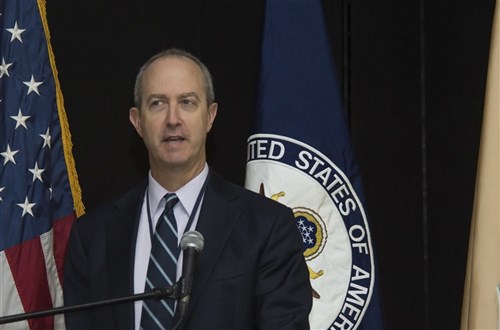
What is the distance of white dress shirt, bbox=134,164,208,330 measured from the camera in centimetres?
266

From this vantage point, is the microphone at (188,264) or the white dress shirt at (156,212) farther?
the white dress shirt at (156,212)

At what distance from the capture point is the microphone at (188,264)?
2041 millimetres

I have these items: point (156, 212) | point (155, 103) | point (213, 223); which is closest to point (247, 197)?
point (213, 223)

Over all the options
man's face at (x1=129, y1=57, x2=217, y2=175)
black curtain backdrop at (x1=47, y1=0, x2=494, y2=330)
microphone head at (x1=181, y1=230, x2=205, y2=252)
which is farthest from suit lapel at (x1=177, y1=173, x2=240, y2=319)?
black curtain backdrop at (x1=47, y1=0, x2=494, y2=330)

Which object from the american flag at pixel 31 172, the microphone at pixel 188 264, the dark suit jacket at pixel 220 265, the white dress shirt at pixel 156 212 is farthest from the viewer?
the american flag at pixel 31 172

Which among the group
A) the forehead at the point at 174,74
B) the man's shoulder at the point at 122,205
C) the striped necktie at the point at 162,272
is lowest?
the striped necktie at the point at 162,272

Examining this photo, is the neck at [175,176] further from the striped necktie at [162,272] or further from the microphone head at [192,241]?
the microphone head at [192,241]

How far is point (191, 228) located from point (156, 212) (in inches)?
5.5

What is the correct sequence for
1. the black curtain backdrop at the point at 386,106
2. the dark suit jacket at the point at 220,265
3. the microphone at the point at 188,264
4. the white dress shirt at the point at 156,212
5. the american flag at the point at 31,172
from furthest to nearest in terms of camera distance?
1. the black curtain backdrop at the point at 386,106
2. the american flag at the point at 31,172
3. the white dress shirt at the point at 156,212
4. the dark suit jacket at the point at 220,265
5. the microphone at the point at 188,264

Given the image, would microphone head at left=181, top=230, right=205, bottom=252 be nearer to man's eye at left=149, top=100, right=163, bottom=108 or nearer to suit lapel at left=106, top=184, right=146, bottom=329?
suit lapel at left=106, top=184, right=146, bottom=329

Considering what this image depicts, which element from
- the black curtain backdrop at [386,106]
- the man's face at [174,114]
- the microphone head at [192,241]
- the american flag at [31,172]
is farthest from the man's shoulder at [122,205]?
the black curtain backdrop at [386,106]

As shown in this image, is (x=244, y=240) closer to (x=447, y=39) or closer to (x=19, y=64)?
(x=19, y=64)

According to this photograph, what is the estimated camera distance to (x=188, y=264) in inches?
81.6

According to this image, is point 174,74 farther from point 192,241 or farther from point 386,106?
point 386,106
